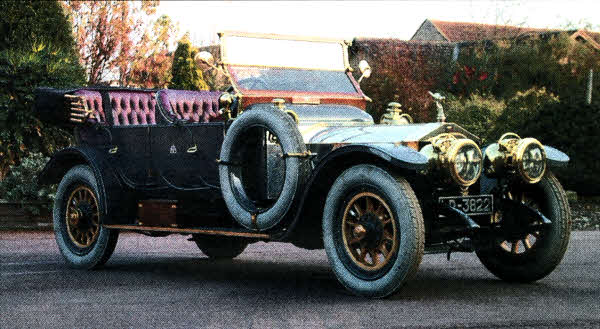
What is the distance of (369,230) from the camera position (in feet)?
21.1

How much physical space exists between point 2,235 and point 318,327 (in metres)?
8.19

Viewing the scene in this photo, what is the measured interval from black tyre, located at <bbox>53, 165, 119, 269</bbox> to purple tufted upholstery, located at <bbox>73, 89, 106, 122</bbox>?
1.75 ft

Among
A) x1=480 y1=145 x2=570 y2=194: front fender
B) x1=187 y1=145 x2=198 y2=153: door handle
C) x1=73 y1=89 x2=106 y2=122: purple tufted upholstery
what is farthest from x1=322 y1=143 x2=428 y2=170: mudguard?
x1=73 y1=89 x2=106 y2=122: purple tufted upholstery

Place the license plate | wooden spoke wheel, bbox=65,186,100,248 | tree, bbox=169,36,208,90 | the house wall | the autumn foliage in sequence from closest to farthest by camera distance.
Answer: the license plate → wooden spoke wheel, bbox=65,186,100,248 → tree, bbox=169,36,208,90 → the autumn foliage → the house wall

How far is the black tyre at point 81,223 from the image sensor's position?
8.72 meters

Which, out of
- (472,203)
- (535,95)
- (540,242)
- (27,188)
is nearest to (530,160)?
(472,203)

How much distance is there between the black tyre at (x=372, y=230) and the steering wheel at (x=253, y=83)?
193 centimetres

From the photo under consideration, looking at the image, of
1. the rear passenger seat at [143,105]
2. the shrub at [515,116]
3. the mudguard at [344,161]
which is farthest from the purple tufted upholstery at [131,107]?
the shrub at [515,116]

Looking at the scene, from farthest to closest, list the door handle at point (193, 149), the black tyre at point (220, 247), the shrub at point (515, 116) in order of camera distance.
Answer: the shrub at point (515, 116), the black tyre at point (220, 247), the door handle at point (193, 149)

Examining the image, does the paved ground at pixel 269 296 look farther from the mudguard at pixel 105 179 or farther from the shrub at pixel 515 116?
the shrub at pixel 515 116

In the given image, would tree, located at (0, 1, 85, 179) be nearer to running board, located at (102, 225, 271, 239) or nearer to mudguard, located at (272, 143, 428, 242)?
running board, located at (102, 225, 271, 239)

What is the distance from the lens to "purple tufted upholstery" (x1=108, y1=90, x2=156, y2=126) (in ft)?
31.0

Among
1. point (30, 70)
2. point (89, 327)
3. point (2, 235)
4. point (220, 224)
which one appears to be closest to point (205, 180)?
point (220, 224)

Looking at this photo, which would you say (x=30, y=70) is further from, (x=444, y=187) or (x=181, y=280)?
(x=444, y=187)
